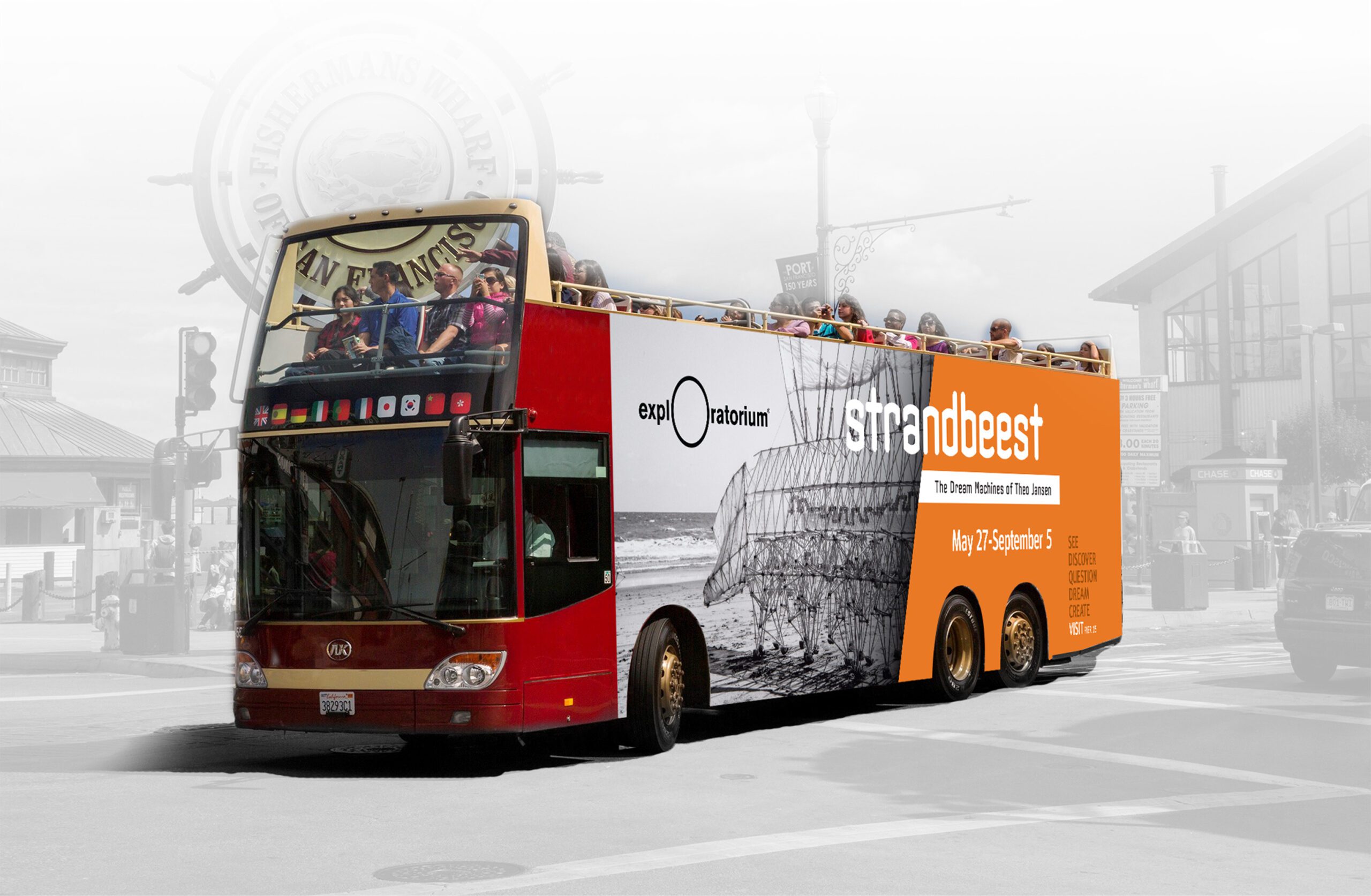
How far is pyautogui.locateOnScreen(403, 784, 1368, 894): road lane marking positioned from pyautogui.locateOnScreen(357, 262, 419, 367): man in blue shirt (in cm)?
421

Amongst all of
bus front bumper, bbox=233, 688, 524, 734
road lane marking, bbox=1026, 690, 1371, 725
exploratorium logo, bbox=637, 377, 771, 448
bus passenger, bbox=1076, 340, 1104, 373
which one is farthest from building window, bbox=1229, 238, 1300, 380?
bus front bumper, bbox=233, 688, 524, 734

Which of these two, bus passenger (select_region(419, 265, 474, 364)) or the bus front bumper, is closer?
the bus front bumper

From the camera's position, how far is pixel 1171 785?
1050cm

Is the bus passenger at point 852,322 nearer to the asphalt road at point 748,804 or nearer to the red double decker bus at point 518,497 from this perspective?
the red double decker bus at point 518,497

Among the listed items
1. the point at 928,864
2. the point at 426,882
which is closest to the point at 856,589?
the point at 928,864

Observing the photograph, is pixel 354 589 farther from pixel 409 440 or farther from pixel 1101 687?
pixel 1101 687

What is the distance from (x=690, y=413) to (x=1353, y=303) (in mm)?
59181

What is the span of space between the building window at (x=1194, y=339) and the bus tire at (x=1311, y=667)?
5755 centimetres

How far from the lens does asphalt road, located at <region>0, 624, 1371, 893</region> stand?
755 cm

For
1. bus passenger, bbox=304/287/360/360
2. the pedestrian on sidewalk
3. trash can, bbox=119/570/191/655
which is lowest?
trash can, bbox=119/570/191/655

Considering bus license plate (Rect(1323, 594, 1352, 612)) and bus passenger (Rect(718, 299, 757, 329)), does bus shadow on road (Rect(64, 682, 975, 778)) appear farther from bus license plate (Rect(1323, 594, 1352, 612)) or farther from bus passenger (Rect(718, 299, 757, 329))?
bus license plate (Rect(1323, 594, 1352, 612))

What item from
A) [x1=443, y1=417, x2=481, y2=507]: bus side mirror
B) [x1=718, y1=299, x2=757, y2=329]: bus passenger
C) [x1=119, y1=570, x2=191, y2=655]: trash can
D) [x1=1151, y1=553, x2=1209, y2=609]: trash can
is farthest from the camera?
[x1=1151, y1=553, x2=1209, y2=609]: trash can

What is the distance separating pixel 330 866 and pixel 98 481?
52.9 metres

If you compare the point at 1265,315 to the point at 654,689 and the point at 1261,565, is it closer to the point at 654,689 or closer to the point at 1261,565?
the point at 1261,565
